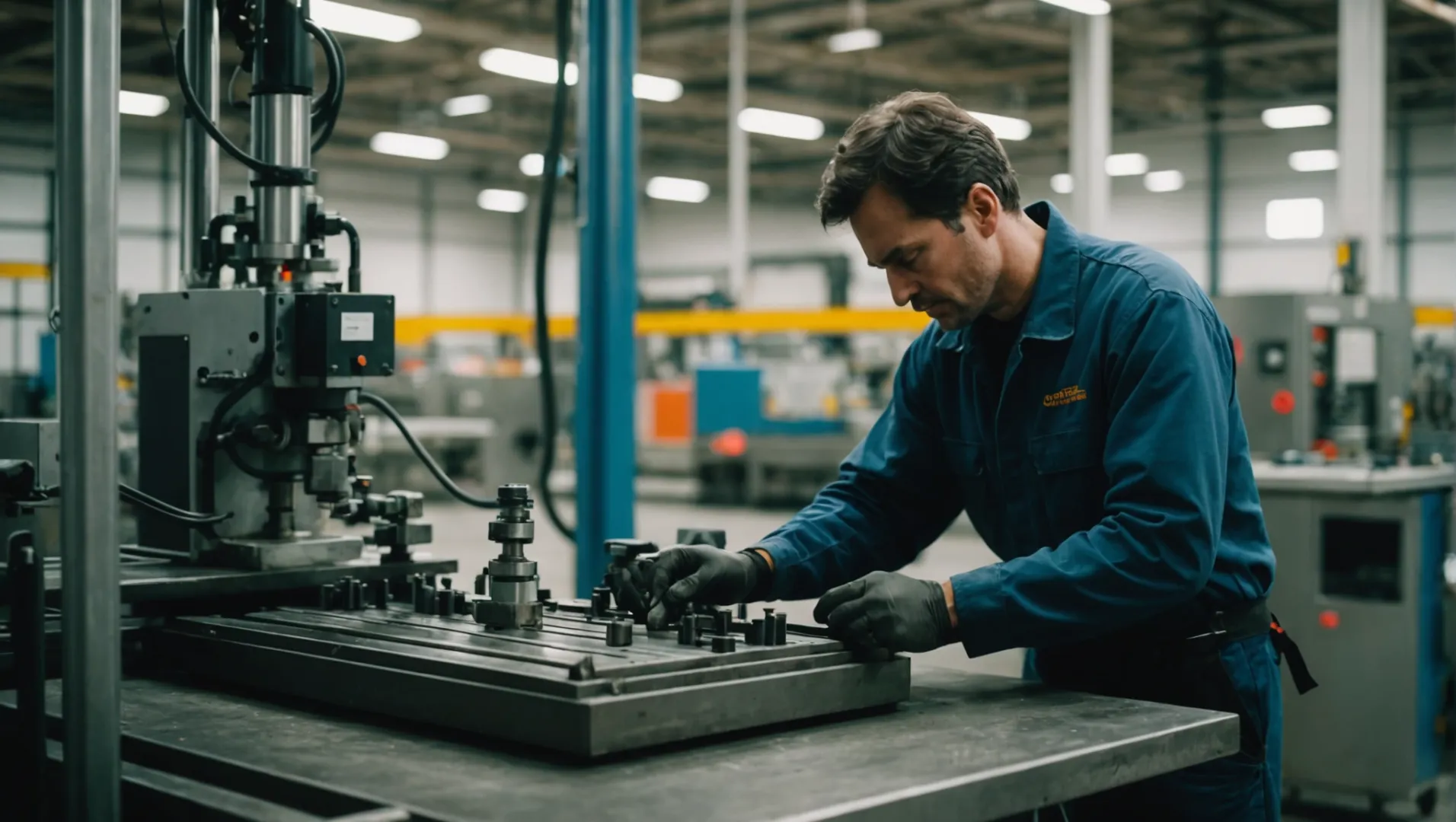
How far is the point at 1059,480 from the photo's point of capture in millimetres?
1532

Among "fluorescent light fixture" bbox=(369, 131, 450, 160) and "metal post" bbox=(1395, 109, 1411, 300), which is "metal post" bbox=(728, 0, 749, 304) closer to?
"fluorescent light fixture" bbox=(369, 131, 450, 160)

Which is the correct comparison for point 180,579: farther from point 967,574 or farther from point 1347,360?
point 1347,360

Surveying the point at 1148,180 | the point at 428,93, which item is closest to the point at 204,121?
the point at 428,93

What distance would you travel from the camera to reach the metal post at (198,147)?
71.9 inches

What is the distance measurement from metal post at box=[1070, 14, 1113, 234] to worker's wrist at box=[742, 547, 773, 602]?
13.0ft

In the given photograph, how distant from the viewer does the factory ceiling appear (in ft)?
31.6

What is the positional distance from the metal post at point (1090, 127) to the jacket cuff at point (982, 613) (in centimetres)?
414

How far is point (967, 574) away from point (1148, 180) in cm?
1462

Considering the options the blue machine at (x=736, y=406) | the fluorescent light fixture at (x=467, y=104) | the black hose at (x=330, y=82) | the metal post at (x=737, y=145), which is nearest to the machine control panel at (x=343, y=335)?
the black hose at (x=330, y=82)

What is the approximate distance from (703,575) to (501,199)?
16693 mm

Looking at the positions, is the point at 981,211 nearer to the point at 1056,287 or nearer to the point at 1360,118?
the point at 1056,287

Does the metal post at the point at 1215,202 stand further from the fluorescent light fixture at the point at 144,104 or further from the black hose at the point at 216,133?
the black hose at the point at 216,133

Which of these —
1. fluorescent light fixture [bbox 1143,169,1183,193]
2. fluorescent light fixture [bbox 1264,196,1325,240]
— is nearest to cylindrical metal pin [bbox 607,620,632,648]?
fluorescent light fixture [bbox 1264,196,1325,240]

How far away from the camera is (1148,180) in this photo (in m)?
15.1
